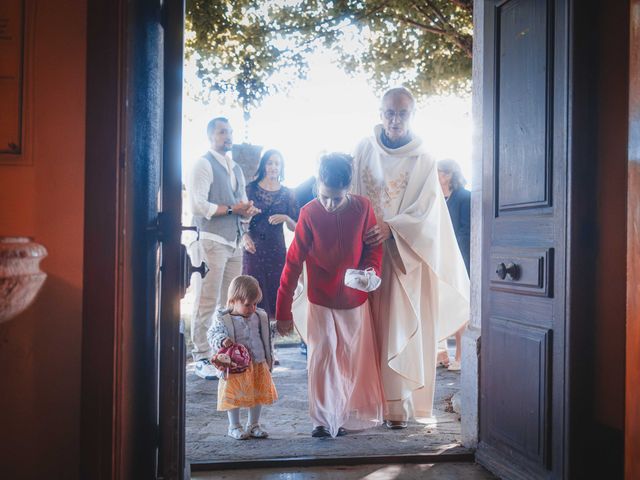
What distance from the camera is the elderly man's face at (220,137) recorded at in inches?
217

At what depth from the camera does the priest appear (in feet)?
12.8

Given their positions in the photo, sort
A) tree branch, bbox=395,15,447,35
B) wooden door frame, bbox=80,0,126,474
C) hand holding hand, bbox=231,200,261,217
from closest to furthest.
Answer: wooden door frame, bbox=80,0,126,474, hand holding hand, bbox=231,200,261,217, tree branch, bbox=395,15,447,35

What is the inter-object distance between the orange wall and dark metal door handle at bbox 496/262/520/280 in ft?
6.06

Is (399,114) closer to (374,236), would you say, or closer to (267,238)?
(374,236)

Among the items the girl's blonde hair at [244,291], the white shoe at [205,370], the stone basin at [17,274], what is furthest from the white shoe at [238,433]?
the stone basin at [17,274]

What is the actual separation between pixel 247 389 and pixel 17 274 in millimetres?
2224

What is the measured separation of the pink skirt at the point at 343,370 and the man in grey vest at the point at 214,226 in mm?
1820

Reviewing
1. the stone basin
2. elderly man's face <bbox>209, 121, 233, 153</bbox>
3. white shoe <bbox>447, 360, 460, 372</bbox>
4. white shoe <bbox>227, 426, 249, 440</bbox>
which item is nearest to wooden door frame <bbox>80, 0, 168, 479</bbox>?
the stone basin

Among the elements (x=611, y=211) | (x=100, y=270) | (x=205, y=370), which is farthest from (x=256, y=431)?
(x=611, y=211)

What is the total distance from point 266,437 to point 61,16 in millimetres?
2515

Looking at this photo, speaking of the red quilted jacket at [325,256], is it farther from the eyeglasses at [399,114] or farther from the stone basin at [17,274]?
the stone basin at [17,274]

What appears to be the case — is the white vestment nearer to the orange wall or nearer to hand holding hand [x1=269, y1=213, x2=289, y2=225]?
hand holding hand [x1=269, y1=213, x2=289, y2=225]

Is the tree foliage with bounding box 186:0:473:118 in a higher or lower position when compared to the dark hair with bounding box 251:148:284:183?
higher

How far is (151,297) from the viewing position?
8.22 ft
